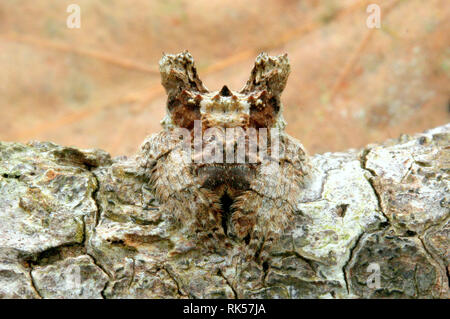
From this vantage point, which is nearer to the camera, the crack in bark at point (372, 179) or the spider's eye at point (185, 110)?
the spider's eye at point (185, 110)

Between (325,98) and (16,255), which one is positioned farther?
(325,98)

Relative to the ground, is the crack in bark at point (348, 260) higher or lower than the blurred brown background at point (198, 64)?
lower

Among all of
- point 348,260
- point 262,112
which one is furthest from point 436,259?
point 262,112

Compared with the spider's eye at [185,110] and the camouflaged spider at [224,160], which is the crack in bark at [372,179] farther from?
the spider's eye at [185,110]

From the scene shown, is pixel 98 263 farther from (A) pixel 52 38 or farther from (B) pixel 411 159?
(A) pixel 52 38

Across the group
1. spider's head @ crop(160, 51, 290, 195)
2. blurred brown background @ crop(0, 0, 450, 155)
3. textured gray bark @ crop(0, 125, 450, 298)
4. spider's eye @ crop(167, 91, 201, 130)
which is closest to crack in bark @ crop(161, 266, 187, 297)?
textured gray bark @ crop(0, 125, 450, 298)

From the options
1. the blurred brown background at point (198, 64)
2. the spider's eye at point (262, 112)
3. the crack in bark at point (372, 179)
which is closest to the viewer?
the spider's eye at point (262, 112)

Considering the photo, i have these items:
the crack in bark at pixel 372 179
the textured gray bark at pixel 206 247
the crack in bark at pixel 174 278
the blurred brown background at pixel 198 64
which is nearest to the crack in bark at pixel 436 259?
the textured gray bark at pixel 206 247
